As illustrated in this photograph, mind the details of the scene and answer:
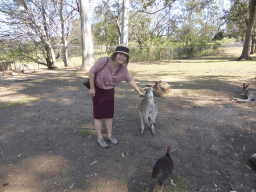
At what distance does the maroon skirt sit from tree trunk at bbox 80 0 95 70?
8.70 metres

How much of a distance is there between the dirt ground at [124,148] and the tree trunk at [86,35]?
6.13m

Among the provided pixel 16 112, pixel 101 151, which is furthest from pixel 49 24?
pixel 101 151

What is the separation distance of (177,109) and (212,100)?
5.33ft

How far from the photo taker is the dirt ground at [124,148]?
2199 mm

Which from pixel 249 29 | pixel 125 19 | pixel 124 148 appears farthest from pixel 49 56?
pixel 249 29

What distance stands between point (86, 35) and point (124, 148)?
30.4ft

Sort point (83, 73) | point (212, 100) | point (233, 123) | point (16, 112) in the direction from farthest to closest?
point (83, 73) → point (212, 100) → point (16, 112) → point (233, 123)

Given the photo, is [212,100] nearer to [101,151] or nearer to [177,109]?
Answer: [177,109]

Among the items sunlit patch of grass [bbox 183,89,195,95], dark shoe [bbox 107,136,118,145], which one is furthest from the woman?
sunlit patch of grass [bbox 183,89,195,95]

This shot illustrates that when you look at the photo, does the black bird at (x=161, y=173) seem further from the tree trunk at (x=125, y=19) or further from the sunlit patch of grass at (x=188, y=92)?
the tree trunk at (x=125, y=19)

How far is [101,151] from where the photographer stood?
282 cm

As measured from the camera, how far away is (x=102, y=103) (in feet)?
8.91

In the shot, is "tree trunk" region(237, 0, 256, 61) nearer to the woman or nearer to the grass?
the woman

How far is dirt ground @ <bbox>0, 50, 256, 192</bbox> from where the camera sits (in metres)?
2.20
